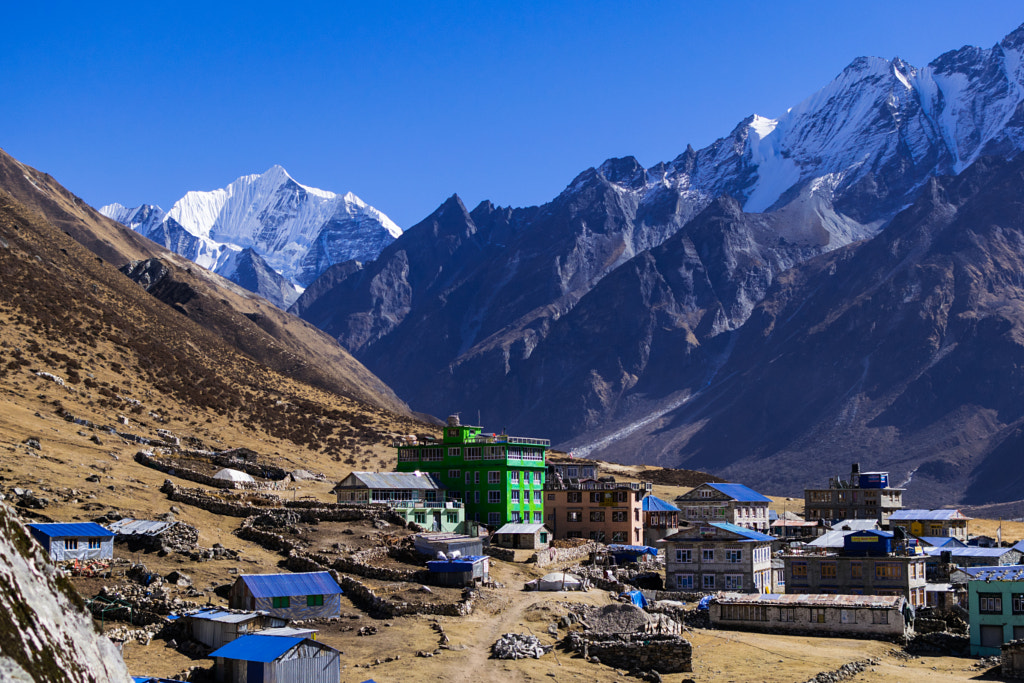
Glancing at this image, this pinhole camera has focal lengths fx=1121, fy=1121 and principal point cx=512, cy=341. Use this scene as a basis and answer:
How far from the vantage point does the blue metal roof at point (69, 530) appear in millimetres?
56000

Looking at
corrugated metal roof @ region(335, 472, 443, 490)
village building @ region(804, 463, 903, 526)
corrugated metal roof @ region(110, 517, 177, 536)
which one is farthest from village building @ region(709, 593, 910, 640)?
village building @ region(804, 463, 903, 526)

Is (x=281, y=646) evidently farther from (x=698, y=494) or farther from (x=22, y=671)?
(x=698, y=494)

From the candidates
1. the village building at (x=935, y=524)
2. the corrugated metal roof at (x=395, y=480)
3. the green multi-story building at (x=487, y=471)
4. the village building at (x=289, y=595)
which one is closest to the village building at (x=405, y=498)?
the corrugated metal roof at (x=395, y=480)

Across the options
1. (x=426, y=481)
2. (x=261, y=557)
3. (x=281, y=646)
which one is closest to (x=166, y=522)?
(x=261, y=557)

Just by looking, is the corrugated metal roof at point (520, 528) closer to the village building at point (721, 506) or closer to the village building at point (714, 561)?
the village building at point (714, 561)

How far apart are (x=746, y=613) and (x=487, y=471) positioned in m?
35.2

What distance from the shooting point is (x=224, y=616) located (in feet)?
164

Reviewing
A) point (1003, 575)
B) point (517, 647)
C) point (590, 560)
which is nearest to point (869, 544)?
point (1003, 575)

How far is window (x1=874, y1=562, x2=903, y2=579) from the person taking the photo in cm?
8369

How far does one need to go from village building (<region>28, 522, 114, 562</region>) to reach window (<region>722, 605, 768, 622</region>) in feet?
125

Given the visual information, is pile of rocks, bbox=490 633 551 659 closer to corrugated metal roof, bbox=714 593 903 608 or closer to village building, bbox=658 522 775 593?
corrugated metal roof, bbox=714 593 903 608

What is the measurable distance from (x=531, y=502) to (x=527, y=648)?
50.9 metres

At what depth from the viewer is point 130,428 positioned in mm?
108375

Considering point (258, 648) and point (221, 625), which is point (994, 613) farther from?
point (221, 625)
